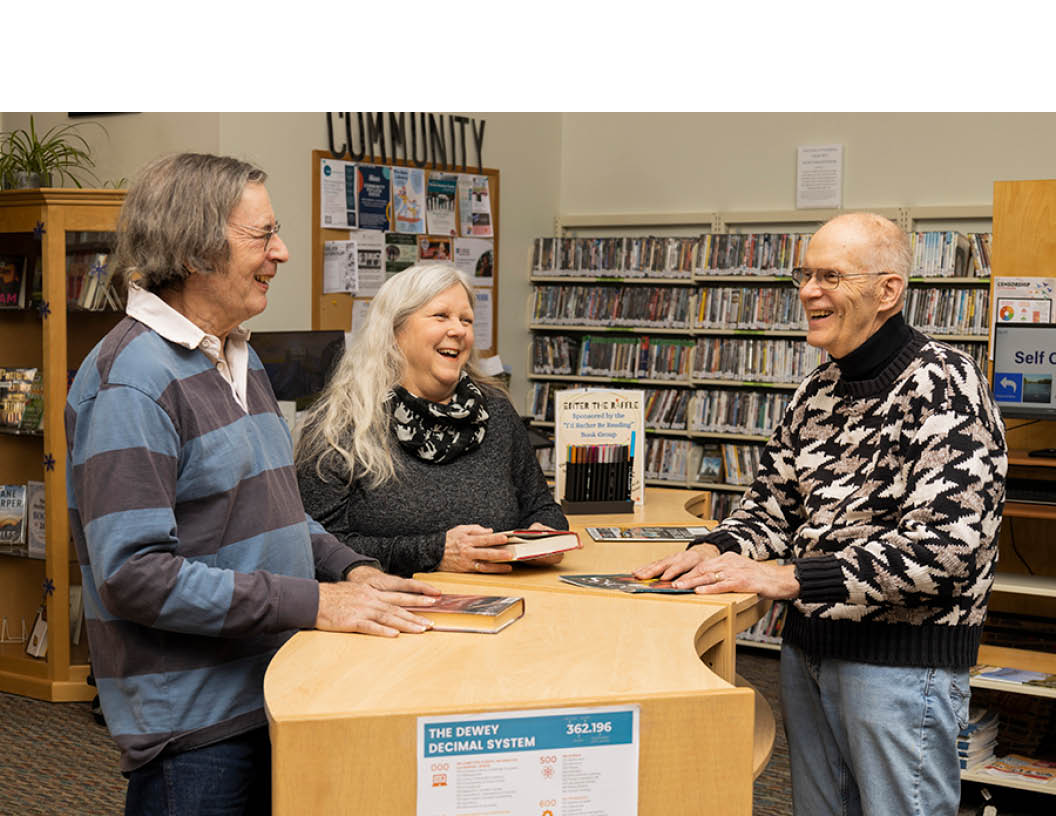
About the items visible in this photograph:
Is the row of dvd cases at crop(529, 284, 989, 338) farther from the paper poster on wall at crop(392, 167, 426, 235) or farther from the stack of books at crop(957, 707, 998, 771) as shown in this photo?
the stack of books at crop(957, 707, 998, 771)

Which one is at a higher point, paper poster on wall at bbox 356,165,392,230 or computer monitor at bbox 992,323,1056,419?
paper poster on wall at bbox 356,165,392,230

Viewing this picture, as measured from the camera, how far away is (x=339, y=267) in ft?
17.7

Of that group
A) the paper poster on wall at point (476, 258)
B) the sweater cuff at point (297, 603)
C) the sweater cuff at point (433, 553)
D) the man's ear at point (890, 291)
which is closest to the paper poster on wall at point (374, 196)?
the paper poster on wall at point (476, 258)

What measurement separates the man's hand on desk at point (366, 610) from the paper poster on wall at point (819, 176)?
4666 mm

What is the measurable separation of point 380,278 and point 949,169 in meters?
2.90

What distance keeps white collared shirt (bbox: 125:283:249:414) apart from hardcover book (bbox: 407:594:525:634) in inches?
18.4

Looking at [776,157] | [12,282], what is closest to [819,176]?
[776,157]

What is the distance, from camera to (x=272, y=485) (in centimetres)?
176

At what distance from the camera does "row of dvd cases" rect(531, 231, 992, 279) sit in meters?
5.59

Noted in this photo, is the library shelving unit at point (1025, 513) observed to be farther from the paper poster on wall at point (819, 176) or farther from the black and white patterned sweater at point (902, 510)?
the paper poster on wall at point (819, 176)

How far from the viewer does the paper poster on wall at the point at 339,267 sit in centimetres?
539

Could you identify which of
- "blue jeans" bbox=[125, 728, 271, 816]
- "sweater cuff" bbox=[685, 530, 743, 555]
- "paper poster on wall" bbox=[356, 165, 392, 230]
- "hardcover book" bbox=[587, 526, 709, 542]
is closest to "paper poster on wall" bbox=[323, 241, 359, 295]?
"paper poster on wall" bbox=[356, 165, 392, 230]

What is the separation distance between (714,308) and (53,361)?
3300 millimetres

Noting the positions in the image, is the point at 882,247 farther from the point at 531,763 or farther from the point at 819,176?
the point at 819,176
